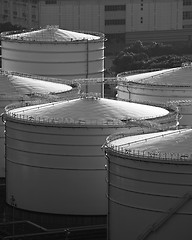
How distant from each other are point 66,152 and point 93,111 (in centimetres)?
244

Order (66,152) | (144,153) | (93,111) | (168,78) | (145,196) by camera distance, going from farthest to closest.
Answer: (168,78) → (93,111) → (66,152) → (144,153) → (145,196)

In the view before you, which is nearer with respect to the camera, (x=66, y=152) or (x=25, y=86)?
(x=66, y=152)

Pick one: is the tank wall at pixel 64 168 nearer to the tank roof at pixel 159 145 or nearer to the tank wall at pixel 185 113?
the tank roof at pixel 159 145

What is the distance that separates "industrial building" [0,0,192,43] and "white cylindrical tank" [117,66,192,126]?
53558mm

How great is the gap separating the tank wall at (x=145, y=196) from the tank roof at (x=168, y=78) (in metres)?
16.9

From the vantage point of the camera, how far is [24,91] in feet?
223

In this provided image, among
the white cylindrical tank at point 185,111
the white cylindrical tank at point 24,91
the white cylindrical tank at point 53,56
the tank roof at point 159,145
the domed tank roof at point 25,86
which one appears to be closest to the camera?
the tank roof at point 159,145

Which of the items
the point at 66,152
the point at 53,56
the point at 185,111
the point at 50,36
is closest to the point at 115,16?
the point at 50,36

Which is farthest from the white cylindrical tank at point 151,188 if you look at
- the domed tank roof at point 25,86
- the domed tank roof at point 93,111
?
the domed tank roof at point 25,86

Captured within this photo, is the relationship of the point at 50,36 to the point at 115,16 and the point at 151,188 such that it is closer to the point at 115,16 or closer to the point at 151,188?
the point at 151,188

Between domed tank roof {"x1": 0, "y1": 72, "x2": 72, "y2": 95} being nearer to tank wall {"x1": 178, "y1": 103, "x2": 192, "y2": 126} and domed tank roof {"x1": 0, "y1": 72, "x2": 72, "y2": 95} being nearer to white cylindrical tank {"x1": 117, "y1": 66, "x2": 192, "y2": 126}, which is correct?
white cylindrical tank {"x1": 117, "y1": 66, "x2": 192, "y2": 126}

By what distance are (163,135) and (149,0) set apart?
7459cm

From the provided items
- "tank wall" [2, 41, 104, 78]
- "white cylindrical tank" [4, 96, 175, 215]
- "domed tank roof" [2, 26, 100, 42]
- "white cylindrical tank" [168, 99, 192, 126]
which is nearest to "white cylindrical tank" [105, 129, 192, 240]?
"white cylindrical tank" [4, 96, 175, 215]

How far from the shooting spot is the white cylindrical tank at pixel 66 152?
190 ft
